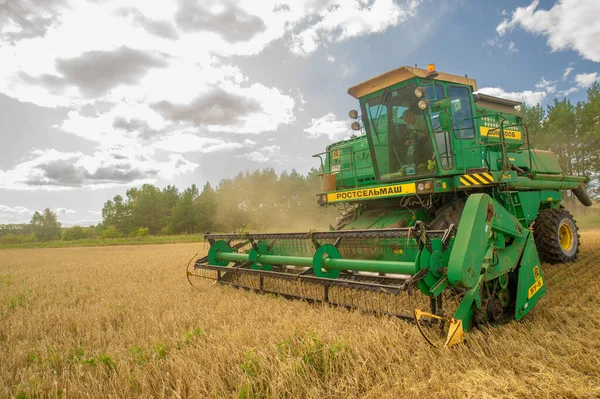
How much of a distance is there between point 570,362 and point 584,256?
5.44 meters

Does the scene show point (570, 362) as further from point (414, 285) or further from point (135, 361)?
point (135, 361)

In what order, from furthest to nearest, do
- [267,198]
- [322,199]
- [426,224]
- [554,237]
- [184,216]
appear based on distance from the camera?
[184,216] < [267,198] < [322,199] < [554,237] < [426,224]

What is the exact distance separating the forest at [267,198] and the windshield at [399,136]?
14.7m

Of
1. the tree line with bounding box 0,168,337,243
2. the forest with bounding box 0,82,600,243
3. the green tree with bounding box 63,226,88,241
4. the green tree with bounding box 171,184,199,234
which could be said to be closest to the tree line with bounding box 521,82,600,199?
the forest with bounding box 0,82,600,243

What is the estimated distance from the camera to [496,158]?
5.22m

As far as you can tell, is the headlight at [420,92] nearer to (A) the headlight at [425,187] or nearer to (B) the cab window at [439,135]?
(B) the cab window at [439,135]

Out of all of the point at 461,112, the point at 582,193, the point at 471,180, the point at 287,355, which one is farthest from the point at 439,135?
the point at 582,193

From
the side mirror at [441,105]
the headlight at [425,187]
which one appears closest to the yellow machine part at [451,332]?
the headlight at [425,187]

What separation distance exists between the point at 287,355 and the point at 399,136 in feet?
12.8

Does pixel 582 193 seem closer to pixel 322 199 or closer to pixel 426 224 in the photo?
pixel 426 224

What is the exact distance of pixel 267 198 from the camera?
Result: 34875 millimetres

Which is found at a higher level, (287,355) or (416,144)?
(416,144)

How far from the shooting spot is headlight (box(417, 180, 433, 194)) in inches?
171

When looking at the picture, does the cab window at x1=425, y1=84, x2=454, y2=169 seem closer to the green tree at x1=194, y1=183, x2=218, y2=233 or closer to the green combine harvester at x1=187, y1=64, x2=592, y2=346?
the green combine harvester at x1=187, y1=64, x2=592, y2=346
